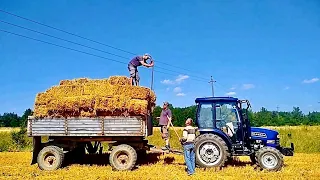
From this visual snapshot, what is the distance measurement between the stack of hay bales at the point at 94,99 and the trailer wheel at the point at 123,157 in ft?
Answer: 3.81

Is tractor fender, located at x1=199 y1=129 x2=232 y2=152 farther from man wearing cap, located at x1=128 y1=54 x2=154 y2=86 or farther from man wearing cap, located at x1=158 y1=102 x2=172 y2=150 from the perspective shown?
man wearing cap, located at x1=128 y1=54 x2=154 y2=86

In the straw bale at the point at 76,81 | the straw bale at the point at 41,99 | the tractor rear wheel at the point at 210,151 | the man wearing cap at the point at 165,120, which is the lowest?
the tractor rear wheel at the point at 210,151

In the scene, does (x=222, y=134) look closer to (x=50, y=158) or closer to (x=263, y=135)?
(x=263, y=135)

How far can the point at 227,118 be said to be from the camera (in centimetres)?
1128

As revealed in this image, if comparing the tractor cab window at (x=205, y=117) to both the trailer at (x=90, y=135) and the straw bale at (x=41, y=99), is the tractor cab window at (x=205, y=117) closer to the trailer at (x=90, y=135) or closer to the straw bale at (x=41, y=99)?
the trailer at (x=90, y=135)

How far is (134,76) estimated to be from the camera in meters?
13.3

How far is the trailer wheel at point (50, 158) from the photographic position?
11.6 metres

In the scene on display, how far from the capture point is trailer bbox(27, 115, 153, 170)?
37.1ft

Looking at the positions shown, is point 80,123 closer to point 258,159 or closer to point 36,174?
point 36,174

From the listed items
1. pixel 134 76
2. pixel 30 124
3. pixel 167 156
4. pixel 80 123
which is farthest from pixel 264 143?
pixel 30 124

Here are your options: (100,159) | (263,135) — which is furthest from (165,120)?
(263,135)

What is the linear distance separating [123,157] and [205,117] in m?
3.05

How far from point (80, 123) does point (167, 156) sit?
4273 mm

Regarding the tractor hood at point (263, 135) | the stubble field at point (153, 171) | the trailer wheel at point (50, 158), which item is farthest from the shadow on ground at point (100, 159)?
the tractor hood at point (263, 135)
